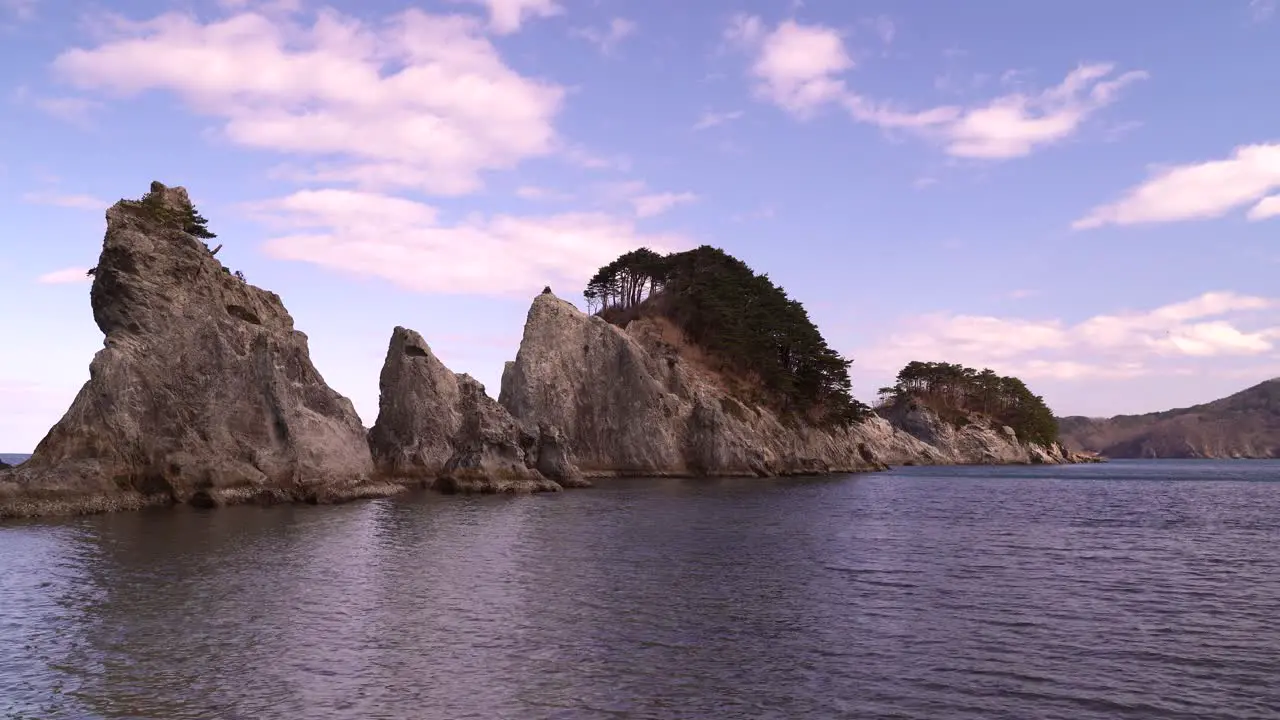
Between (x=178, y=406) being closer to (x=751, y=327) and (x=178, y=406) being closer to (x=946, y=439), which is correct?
(x=751, y=327)

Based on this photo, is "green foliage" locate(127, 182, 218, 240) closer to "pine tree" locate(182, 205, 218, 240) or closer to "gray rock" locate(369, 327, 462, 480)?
"pine tree" locate(182, 205, 218, 240)

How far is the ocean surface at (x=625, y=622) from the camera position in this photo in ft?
52.0

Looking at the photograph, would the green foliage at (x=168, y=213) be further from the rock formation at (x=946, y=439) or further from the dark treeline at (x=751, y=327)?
the rock formation at (x=946, y=439)

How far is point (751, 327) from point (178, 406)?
87.7 meters

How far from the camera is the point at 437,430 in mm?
72688

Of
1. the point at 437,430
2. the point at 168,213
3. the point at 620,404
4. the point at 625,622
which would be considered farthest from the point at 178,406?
the point at 620,404

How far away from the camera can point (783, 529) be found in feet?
150

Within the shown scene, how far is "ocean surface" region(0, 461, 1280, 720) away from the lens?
15844mm

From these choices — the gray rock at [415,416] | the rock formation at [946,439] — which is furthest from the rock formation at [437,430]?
the rock formation at [946,439]

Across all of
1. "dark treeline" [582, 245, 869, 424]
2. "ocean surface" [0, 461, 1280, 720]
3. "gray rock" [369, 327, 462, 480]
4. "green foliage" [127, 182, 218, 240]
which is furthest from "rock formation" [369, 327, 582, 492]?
"dark treeline" [582, 245, 869, 424]

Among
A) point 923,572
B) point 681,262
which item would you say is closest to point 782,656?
point 923,572

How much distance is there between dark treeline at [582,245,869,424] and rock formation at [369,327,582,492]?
5424 cm

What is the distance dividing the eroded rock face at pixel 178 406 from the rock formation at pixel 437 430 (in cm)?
985

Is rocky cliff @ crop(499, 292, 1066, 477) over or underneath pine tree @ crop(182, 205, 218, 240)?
underneath
